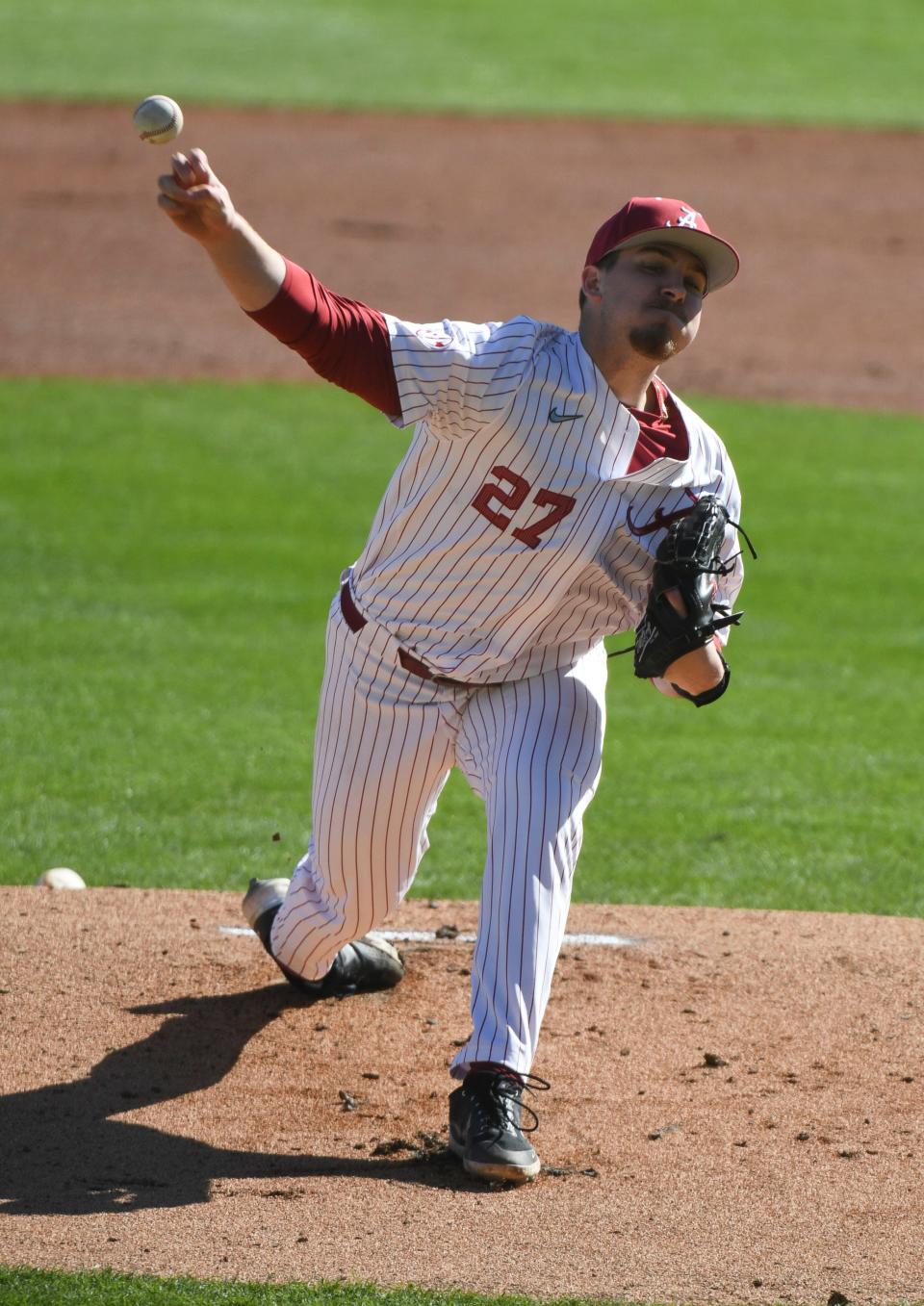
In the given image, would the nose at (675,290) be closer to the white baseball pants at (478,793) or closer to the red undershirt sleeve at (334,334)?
the red undershirt sleeve at (334,334)

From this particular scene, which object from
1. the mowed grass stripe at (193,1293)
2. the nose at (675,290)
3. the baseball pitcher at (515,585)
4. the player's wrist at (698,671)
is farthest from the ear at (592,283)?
the mowed grass stripe at (193,1293)

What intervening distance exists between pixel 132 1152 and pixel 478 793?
38.5 inches

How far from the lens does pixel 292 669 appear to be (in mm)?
7246

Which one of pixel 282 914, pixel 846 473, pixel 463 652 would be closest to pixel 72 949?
pixel 282 914

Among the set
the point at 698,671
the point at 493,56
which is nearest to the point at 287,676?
the point at 698,671

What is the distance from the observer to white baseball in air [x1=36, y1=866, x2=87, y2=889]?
194 inches

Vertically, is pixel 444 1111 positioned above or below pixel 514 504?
below

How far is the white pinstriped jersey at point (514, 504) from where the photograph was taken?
3.32m

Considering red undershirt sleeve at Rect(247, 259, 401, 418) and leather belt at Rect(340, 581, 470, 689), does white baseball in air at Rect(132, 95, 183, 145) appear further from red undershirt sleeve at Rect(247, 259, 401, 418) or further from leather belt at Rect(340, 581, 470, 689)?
leather belt at Rect(340, 581, 470, 689)

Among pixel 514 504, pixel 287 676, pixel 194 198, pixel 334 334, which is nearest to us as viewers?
pixel 194 198

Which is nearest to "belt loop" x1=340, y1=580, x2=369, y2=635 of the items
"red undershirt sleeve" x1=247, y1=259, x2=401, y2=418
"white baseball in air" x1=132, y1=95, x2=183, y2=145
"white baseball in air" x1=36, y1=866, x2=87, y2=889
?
"red undershirt sleeve" x1=247, y1=259, x2=401, y2=418

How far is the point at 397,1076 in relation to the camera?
385 cm

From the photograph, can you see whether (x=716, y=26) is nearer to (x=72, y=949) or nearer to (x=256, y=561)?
(x=256, y=561)

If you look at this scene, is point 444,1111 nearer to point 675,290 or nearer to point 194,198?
point 675,290
